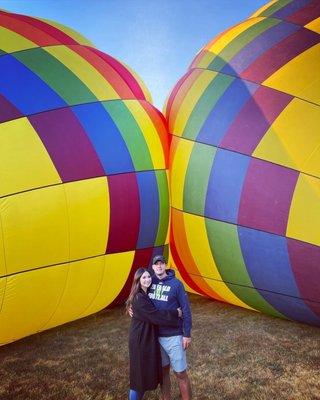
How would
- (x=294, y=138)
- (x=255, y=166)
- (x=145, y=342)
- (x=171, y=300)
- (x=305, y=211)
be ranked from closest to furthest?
(x=145, y=342), (x=171, y=300), (x=305, y=211), (x=294, y=138), (x=255, y=166)

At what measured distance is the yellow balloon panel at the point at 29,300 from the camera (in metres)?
4.21

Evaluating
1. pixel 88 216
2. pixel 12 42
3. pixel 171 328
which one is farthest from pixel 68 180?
pixel 171 328

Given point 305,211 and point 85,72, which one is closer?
point 305,211

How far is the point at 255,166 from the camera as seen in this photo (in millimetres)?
4598

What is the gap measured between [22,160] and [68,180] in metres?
0.49

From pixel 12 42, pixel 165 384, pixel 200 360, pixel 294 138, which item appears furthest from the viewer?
pixel 12 42

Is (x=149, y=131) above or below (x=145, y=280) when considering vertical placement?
above

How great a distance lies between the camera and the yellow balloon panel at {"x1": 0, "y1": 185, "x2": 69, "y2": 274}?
411 centimetres

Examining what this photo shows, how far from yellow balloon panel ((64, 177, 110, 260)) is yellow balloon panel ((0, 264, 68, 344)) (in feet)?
0.90

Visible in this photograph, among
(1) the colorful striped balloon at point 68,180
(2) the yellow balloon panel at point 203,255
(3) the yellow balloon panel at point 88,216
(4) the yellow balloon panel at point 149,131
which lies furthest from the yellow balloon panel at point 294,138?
(3) the yellow balloon panel at point 88,216

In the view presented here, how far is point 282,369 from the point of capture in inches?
154

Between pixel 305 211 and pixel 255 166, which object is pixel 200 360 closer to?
pixel 305 211

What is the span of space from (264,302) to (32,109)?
3.21 meters

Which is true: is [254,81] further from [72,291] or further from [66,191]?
[72,291]
